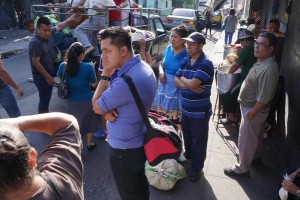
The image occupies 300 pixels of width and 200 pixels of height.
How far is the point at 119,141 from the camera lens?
2340 mm

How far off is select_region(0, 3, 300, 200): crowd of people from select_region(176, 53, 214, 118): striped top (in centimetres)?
1

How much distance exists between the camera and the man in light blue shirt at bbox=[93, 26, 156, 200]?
2.14 meters

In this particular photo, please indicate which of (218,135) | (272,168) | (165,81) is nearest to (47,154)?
(165,81)

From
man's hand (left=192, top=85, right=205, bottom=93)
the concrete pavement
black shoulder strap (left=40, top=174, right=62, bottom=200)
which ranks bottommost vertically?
the concrete pavement

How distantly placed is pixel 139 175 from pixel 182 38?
199 centimetres

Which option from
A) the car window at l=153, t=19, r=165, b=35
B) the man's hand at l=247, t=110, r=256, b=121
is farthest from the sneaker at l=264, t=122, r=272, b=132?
the car window at l=153, t=19, r=165, b=35

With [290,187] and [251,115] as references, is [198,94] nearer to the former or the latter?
[251,115]

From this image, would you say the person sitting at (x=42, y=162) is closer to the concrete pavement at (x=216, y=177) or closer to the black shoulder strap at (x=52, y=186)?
the black shoulder strap at (x=52, y=186)

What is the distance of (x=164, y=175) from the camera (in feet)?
10.8

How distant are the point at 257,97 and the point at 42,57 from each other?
3.39 meters

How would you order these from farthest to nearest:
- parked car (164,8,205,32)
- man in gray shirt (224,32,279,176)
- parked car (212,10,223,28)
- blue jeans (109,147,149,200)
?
1. parked car (212,10,223,28)
2. parked car (164,8,205,32)
3. man in gray shirt (224,32,279,176)
4. blue jeans (109,147,149,200)

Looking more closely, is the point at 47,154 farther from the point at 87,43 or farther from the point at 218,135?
the point at 87,43

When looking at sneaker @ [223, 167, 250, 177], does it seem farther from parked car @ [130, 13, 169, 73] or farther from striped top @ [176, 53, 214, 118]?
parked car @ [130, 13, 169, 73]

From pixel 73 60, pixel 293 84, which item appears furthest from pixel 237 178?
pixel 73 60
